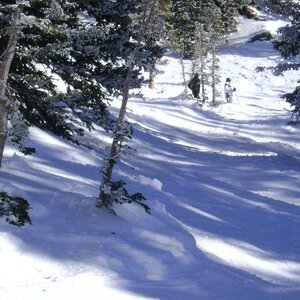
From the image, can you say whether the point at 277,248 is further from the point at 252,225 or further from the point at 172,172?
the point at 172,172

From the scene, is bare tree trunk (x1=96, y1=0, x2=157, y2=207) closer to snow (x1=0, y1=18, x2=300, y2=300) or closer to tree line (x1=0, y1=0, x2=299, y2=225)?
tree line (x1=0, y1=0, x2=299, y2=225)

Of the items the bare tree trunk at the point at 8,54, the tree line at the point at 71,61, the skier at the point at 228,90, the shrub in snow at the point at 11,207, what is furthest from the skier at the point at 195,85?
the shrub in snow at the point at 11,207

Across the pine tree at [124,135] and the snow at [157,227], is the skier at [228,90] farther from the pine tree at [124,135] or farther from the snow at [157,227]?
the pine tree at [124,135]

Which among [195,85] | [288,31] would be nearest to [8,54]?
[288,31]

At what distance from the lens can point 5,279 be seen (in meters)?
6.64

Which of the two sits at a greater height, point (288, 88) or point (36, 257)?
point (288, 88)

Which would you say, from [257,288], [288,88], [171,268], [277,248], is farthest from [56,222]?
[288,88]

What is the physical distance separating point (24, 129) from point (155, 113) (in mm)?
23167

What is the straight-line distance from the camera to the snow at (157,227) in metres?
7.19

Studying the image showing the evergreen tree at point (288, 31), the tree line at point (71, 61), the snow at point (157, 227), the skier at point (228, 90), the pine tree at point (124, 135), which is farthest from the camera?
the skier at point (228, 90)

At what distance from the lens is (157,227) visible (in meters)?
9.80

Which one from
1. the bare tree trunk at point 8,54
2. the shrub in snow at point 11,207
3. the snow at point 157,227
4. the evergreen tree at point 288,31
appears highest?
the evergreen tree at point 288,31

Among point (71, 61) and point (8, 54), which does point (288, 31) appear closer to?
point (71, 61)

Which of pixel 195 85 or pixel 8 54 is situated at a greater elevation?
pixel 8 54
